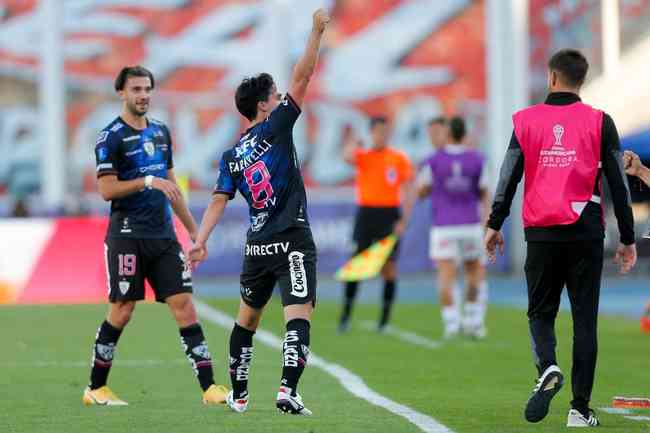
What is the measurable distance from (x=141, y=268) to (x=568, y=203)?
310 centimetres

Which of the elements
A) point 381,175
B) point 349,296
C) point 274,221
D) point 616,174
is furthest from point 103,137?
point 349,296

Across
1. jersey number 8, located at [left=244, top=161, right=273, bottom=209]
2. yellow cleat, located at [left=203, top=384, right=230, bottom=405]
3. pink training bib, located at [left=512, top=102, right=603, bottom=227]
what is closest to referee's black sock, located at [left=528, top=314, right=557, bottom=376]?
pink training bib, located at [left=512, top=102, right=603, bottom=227]

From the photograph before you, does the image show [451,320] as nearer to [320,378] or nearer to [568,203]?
[320,378]

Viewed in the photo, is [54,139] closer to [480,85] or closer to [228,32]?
[228,32]

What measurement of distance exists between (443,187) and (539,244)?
23.9 feet

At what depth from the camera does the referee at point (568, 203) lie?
8.27 metres

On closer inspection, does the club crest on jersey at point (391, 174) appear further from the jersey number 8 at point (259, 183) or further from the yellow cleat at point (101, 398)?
the jersey number 8 at point (259, 183)

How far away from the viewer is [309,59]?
8297 mm

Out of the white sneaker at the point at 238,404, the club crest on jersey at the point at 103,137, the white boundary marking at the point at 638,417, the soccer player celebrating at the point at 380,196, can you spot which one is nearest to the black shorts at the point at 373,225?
the soccer player celebrating at the point at 380,196

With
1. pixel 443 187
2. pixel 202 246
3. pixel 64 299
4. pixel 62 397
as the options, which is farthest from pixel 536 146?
pixel 64 299

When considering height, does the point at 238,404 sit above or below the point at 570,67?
below

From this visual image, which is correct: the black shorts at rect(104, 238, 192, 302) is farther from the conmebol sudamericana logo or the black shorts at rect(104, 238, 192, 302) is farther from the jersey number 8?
the conmebol sudamericana logo

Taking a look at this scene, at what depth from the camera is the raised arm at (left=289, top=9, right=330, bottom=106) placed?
26.9 ft

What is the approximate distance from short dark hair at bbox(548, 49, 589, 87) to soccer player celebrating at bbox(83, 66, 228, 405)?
2747 mm
